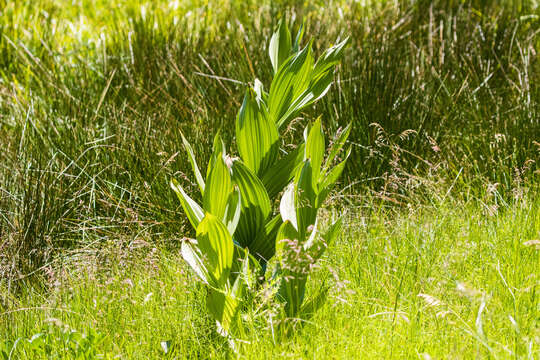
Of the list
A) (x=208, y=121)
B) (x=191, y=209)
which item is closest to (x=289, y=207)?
(x=191, y=209)

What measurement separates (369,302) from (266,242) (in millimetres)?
388

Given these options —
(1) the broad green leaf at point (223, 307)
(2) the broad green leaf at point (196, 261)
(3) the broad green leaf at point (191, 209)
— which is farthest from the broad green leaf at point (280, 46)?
(1) the broad green leaf at point (223, 307)

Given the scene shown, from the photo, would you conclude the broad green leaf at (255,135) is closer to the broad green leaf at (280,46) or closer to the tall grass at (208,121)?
the broad green leaf at (280,46)

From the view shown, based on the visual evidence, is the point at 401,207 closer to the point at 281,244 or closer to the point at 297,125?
the point at 297,125

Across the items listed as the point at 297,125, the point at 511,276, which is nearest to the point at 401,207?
the point at 297,125

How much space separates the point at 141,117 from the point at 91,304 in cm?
146

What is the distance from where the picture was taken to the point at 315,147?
6.29 ft

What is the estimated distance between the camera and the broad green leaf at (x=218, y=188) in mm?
1836

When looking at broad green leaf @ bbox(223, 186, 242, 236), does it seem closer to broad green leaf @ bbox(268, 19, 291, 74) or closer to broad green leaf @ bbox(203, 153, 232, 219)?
broad green leaf @ bbox(203, 153, 232, 219)

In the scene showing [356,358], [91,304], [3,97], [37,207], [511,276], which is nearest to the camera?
[356,358]

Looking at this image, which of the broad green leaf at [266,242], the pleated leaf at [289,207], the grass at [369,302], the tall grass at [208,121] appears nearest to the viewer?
the grass at [369,302]

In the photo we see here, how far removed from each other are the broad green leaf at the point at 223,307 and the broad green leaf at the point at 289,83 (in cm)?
53

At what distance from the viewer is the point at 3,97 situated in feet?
14.3

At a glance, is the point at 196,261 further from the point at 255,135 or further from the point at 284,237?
the point at 255,135
